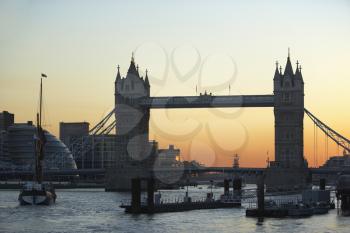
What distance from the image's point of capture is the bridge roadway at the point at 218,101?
481 ft

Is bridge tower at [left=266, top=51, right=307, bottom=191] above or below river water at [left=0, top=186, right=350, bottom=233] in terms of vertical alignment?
above

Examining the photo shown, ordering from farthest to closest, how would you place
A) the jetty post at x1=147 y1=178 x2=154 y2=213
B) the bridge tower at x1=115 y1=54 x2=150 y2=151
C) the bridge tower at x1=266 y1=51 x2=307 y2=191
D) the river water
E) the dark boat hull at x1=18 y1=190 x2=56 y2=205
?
1. the bridge tower at x1=115 y1=54 x2=150 y2=151
2. the bridge tower at x1=266 y1=51 x2=307 y2=191
3. the dark boat hull at x1=18 y1=190 x2=56 y2=205
4. the jetty post at x1=147 y1=178 x2=154 y2=213
5. the river water

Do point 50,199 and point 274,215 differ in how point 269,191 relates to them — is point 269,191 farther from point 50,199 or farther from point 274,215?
point 274,215

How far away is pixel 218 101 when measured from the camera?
148250mm

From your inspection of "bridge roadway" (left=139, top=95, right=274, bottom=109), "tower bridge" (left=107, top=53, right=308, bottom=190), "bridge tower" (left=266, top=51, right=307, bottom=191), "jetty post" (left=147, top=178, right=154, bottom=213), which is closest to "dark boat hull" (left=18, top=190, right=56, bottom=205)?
"jetty post" (left=147, top=178, right=154, bottom=213)

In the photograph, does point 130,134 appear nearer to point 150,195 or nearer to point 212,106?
point 212,106

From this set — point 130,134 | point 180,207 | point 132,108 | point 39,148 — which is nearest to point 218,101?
point 130,134

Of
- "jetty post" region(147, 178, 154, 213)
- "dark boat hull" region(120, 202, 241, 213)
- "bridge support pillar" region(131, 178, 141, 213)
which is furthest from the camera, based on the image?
"dark boat hull" region(120, 202, 241, 213)

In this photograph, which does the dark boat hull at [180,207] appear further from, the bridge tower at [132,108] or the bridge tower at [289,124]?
the bridge tower at [132,108]

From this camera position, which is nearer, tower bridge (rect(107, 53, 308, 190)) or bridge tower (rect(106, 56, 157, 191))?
tower bridge (rect(107, 53, 308, 190))

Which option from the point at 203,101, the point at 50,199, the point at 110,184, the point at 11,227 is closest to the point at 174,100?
the point at 203,101

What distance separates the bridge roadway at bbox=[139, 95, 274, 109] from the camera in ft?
481

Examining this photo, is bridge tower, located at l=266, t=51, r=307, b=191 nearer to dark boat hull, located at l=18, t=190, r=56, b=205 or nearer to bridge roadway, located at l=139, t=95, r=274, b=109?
bridge roadway, located at l=139, t=95, r=274, b=109

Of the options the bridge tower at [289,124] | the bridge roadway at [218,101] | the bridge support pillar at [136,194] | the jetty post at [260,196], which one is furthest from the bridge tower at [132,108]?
the jetty post at [260,196]
